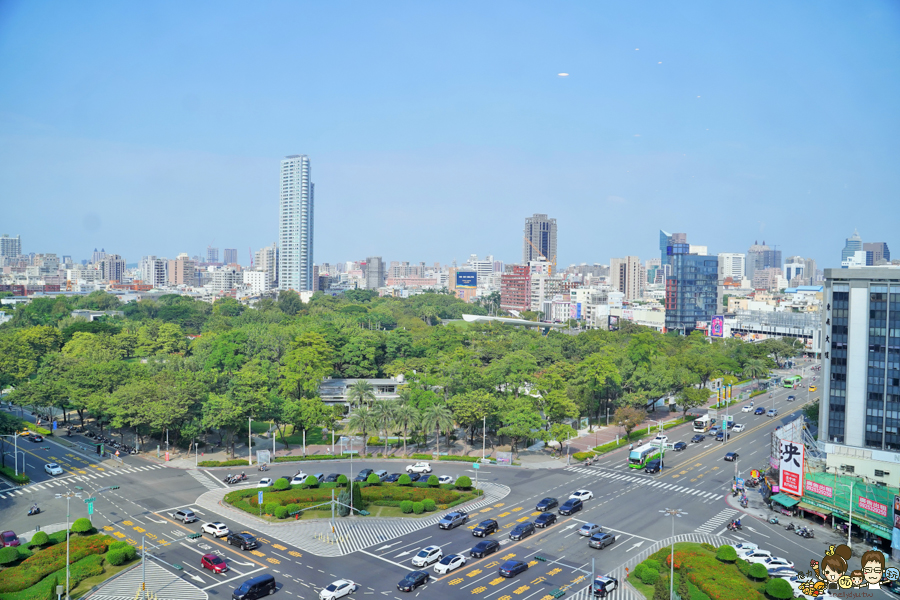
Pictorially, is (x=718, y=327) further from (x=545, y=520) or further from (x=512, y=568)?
(x=512, y=568)

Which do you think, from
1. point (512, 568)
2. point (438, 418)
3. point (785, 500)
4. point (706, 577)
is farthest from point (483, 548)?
point (785, 500)

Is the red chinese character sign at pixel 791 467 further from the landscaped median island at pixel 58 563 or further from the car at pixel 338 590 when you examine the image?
the landscaped median island at pixel 58 563

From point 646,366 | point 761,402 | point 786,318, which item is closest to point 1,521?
point 646,366

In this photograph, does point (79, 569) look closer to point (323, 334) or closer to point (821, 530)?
point (821, 530)

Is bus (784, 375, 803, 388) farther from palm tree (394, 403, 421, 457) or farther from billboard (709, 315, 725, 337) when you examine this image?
palm tree (394, 403, 421, 457)

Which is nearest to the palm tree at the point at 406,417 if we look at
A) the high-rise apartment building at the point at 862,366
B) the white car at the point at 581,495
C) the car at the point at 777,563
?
the white car at the point at 581,495
